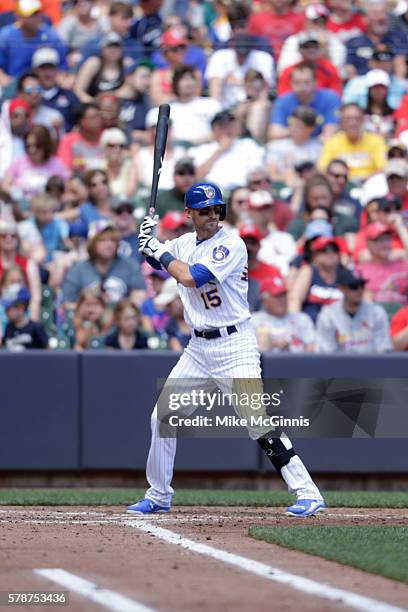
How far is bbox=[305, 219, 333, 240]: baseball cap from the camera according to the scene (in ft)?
40.1

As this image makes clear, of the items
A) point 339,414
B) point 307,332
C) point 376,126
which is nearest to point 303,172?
point 376,126

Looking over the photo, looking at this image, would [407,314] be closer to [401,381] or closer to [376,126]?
[401,381]

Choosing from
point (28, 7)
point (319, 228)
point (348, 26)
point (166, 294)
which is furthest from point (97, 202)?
point (348, 26)

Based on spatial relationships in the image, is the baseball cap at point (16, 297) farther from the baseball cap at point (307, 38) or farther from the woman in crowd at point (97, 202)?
the baseball cap at point (307, 38)

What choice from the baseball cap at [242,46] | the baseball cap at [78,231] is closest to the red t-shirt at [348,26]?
the baseball cap at [242,46]

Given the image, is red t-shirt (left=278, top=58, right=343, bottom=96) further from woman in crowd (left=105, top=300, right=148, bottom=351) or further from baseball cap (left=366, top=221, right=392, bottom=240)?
woman in crowd (left=105, top=300, right=148, bottom=351)

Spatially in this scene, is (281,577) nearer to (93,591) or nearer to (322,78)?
(93,591)

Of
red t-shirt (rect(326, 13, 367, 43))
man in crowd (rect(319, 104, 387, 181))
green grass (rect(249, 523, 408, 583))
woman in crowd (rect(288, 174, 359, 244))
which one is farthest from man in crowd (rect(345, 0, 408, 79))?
green grass (rect(249, 523, 408, 583))

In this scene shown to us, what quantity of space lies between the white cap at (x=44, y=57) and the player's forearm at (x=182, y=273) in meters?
6.97

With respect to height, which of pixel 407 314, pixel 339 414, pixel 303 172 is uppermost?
pixel 303 172

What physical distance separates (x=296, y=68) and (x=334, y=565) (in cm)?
872

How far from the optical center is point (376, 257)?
11.9 m

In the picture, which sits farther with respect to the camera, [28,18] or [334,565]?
[28,18]

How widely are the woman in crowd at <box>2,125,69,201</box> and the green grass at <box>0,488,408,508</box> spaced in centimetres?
356
